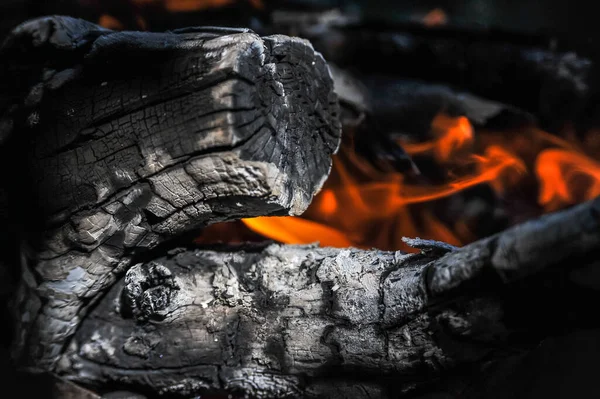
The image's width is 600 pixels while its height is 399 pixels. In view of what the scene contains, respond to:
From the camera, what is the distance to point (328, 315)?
4.51ft

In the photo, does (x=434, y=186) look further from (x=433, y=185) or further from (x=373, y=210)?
(x=373, y=210)

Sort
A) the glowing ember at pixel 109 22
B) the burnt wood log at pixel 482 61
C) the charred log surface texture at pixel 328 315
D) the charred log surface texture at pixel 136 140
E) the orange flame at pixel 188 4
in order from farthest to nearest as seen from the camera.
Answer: the orange flame at pixel 188 4
the burnt wood log at pixel 482 61
the glowing ember at pixel 109 22
the charred log surface texture at pixel 136 140
the charred log surface texture at pixel 328 315

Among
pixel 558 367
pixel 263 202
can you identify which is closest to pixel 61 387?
pixel 263 202

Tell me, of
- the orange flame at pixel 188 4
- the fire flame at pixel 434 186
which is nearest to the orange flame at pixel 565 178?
the fire flame at pixel 434 186

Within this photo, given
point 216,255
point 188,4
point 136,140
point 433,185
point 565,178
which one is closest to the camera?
point 136,140

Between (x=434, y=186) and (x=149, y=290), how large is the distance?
1.40 metres

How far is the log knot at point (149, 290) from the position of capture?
1.45 m

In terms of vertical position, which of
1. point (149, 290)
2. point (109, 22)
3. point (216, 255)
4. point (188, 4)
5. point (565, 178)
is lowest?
point (149, 290)

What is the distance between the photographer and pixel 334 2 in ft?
17.2

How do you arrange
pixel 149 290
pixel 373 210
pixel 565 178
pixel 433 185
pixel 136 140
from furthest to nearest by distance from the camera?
1. pixel 565 178
2. pixel 433 185
3. pixel 373 210
4. pixel 149 290
5. pixel 136 140

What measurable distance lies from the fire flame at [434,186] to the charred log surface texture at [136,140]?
0.57 m

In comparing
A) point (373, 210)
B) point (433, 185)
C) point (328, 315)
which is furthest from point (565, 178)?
point (328, 315)

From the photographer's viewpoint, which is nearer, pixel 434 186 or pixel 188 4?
pixel 434 186

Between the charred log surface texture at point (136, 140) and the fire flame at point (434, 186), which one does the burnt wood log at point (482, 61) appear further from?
the charred log surface texture at point (136, 140)
